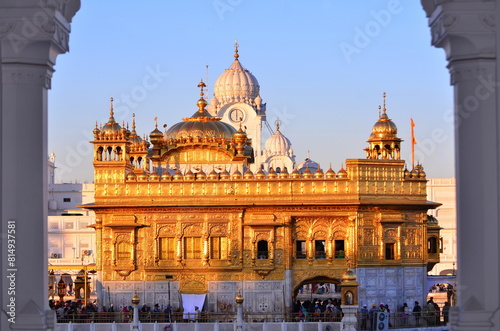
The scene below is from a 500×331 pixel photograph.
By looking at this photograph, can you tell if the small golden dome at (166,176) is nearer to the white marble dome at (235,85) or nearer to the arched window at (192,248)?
the arched window at (192,248)

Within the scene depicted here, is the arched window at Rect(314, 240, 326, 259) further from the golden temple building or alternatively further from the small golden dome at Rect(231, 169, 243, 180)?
the small golden dome at Rect(231, 169, 243, 180)

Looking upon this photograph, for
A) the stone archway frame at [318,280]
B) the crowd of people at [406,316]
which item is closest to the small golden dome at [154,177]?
the stone archway frame at [318,280]

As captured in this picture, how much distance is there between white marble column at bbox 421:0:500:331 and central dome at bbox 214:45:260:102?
62.8 m

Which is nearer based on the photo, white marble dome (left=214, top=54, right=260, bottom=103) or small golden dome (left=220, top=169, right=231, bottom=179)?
small golden dome (left=220, top=169, right=231, bottom=179)

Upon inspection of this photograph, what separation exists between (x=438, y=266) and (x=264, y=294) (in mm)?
31987

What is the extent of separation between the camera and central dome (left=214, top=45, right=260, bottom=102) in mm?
73188

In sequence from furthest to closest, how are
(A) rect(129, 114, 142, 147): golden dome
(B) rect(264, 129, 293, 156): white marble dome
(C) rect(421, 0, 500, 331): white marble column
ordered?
1. (B) rect(264, 129, 293, 156): white marble dome
2. (A) rect(129, 114, 142, 147): golden dome
3. (C) rect(421, 0, 500, 331): white marble column

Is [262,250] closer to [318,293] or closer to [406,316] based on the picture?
[406,316]

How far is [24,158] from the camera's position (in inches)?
414

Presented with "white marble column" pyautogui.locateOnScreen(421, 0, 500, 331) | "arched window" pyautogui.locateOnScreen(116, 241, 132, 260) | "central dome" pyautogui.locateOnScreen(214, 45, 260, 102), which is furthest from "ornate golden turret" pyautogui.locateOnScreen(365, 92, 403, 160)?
"central dome" pyautogui.locateOnScreen(214, 45, 260, 102)

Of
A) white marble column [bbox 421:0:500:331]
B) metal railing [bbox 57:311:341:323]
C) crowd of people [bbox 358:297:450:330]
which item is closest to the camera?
white marble column [bbox 421:0:500:331]

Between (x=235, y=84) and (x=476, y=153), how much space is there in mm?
63516

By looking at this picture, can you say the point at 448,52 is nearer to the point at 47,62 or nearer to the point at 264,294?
the point at 47,62

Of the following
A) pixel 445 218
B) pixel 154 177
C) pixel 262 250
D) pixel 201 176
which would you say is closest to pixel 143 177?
pixel 154 177
